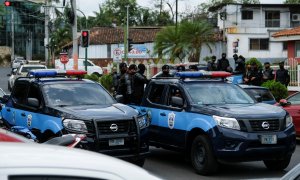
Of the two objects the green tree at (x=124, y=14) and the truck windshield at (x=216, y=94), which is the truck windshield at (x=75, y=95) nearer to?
the truck windshield at (x=216, y=94)

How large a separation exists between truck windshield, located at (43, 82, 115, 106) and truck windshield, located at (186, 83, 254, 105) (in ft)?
5.13

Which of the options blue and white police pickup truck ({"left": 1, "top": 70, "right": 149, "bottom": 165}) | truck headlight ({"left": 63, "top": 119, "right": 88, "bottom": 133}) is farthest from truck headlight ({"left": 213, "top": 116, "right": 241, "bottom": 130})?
truck headlight ({"left": 63, "top": 119, "right": 88, "bottom": 133})

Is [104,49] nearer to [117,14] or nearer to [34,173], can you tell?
[117,14]

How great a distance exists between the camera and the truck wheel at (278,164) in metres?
11.2

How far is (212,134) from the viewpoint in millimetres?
10484

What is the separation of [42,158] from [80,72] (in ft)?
32.9

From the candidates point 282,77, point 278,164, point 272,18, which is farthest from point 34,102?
point 272,18

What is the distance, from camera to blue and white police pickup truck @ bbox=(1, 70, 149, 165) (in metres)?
10.3

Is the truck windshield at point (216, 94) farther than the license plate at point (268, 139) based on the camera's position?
Yes

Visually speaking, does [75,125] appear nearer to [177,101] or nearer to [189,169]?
[177,101]

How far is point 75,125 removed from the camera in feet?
34.0

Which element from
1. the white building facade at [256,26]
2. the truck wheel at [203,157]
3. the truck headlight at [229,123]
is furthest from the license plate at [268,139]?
the white building facade at [256,26]

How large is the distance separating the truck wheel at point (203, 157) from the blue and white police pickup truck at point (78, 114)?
2.81 feet

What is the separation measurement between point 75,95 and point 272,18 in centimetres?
5122
